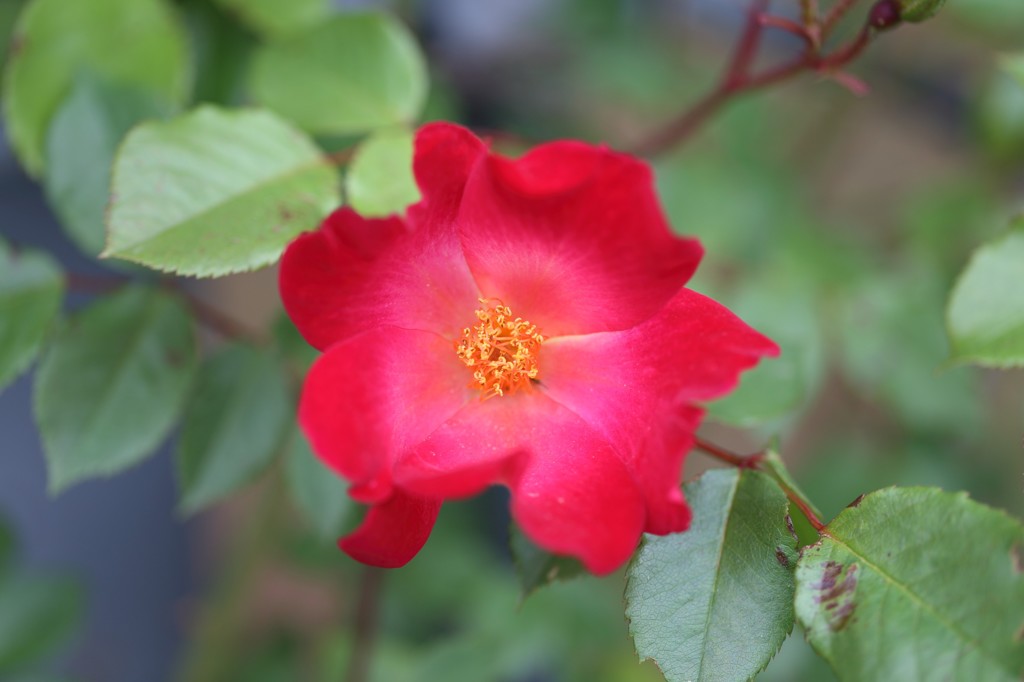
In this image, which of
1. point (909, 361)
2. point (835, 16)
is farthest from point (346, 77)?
point (909, 361)

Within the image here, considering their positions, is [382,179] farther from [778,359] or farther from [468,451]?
[778,359]

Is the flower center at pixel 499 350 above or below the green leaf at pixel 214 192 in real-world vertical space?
below

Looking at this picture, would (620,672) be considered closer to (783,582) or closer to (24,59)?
(783,582)

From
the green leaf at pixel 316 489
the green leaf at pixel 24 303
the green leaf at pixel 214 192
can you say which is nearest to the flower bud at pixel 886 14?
the green leaf at pixel 214 192

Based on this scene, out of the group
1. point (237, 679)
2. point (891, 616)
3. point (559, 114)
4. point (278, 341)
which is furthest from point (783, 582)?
point (559, 114)

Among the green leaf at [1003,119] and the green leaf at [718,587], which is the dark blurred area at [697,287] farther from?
the green leaf at [718,587]
